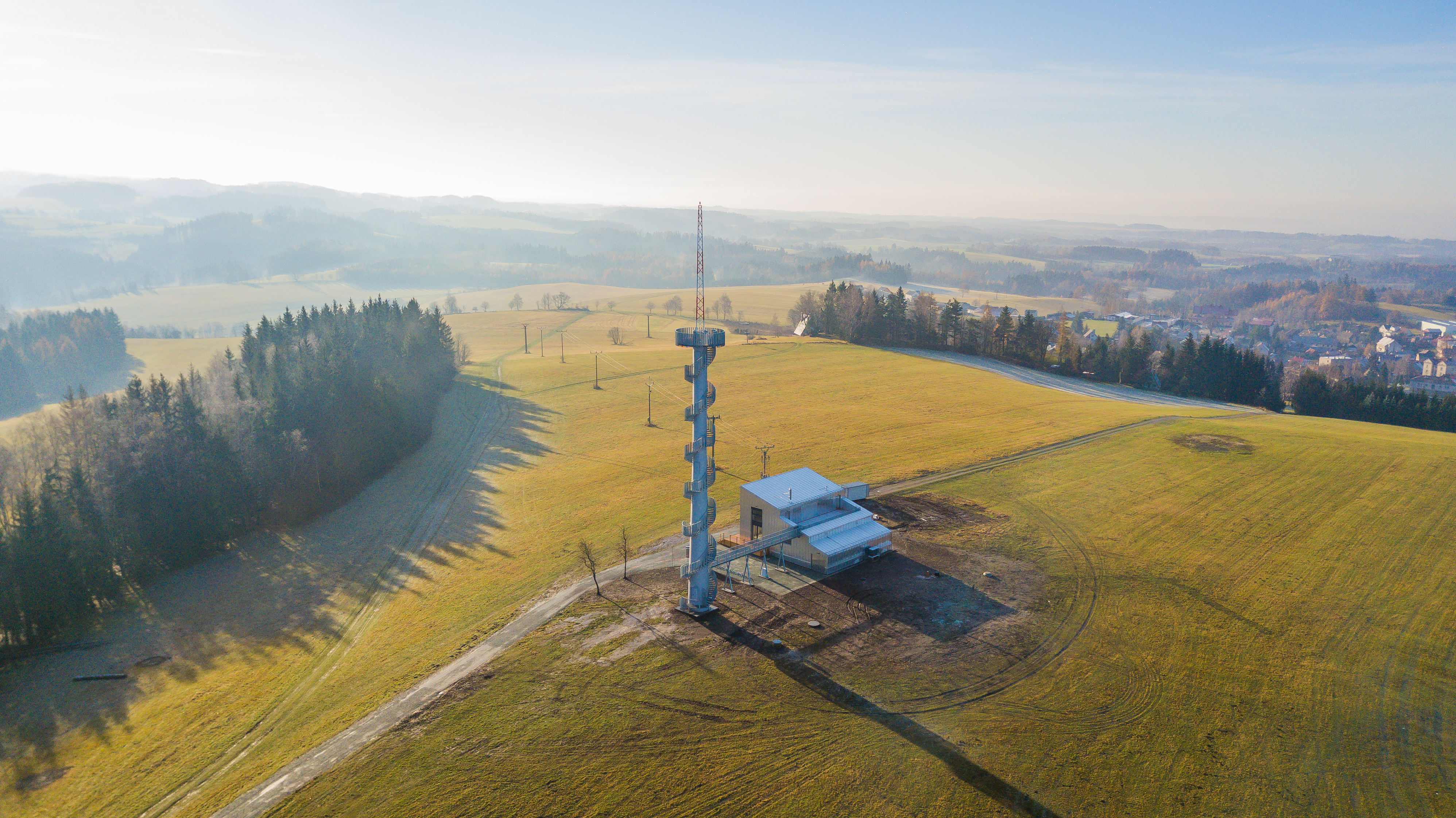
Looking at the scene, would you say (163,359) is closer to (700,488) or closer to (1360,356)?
(700,488)

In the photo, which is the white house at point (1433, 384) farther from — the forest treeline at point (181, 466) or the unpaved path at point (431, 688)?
the forest treeline at point (181, 466)

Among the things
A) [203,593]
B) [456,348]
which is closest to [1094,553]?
[203,593]

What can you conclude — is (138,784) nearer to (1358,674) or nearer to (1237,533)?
(1358,674)

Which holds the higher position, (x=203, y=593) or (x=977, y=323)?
(x=977, y=323)

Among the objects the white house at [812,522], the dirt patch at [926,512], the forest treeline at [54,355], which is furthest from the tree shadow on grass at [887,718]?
the forest treeline at [54,355]

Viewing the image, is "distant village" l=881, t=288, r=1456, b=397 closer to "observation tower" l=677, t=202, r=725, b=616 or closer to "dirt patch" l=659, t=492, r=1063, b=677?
"dirt patch" l=659, t=492, r=1063, b=677
